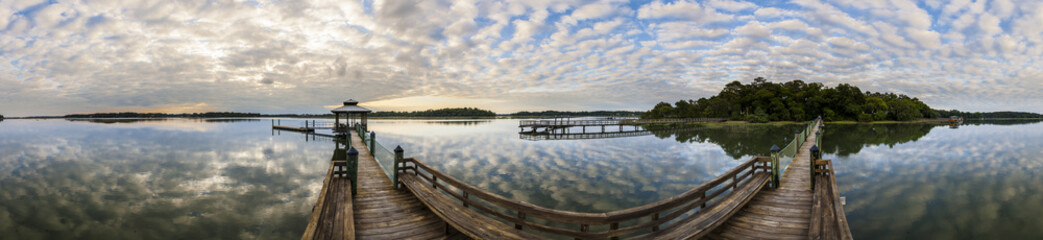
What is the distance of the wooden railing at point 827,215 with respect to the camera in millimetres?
4902

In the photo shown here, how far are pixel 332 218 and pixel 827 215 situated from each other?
796cm

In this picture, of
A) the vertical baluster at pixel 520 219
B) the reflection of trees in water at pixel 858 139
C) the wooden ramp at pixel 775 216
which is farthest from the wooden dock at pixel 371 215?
the reflection of trees in water at pixel 858 139

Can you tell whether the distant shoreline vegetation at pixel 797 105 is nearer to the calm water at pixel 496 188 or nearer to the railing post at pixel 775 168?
the calm water at pixel 496 188

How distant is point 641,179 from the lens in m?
13.5

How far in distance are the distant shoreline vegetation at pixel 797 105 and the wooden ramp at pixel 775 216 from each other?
6877 cm

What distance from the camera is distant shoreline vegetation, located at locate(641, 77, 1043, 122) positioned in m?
67.5

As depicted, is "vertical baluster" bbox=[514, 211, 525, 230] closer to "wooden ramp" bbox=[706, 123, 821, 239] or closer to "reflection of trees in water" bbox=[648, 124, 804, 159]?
"wooden ramp" bbox=[706, 123, 821, 239]

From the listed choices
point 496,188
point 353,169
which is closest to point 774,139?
point 496,188

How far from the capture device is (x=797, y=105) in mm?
66625

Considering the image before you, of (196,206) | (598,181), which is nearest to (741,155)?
(598,181)

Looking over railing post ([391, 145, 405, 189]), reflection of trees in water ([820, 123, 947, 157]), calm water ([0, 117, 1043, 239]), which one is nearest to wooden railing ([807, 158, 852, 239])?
calm water ([0, 117, 1043, 239])

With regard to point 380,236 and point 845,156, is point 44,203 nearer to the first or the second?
point 380,236

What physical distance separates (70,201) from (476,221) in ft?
45.3

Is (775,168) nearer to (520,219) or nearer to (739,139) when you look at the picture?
(520,219)
